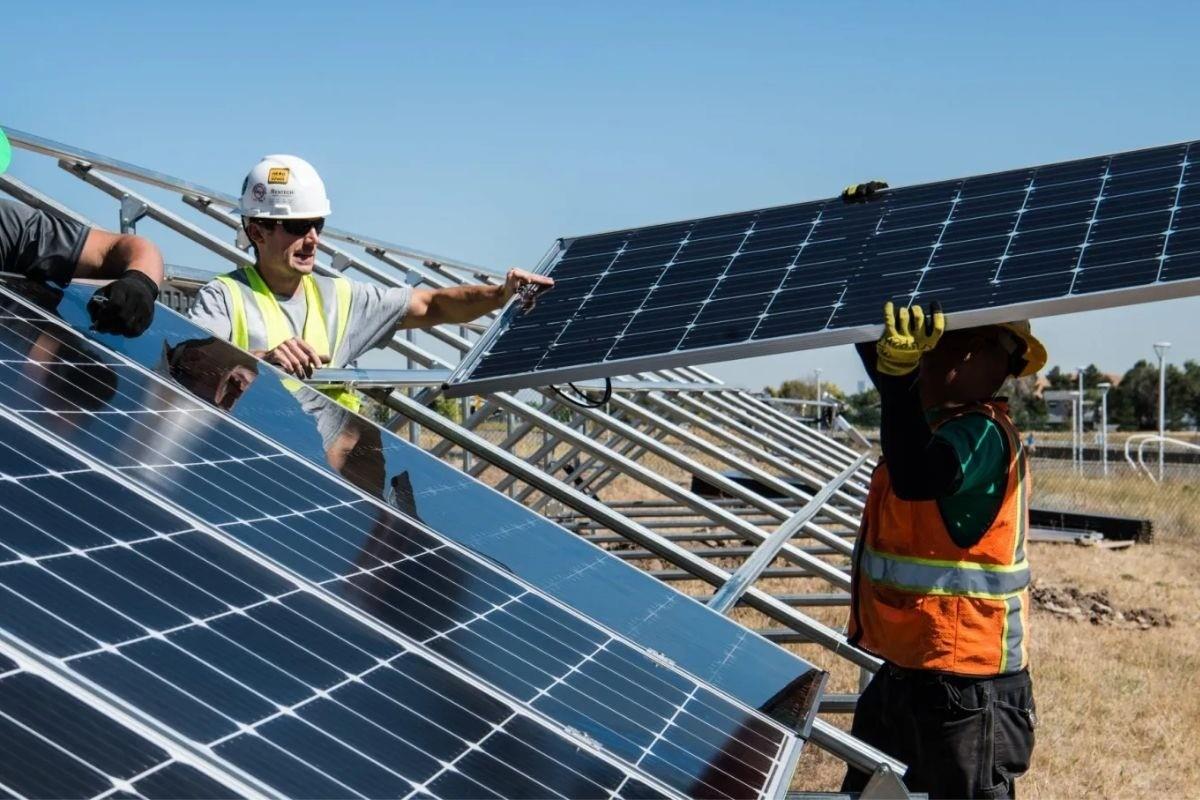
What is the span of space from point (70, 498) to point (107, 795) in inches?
37.4

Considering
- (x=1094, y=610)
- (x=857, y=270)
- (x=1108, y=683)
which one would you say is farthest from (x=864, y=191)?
(x=1094, y=610)

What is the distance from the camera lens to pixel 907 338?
3850mm

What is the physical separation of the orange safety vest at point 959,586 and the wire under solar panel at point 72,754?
9.85ft

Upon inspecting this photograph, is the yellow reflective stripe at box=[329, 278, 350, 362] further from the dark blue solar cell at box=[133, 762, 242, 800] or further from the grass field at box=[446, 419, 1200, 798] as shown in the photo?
the grass field at box=[446, 419, 1200, 798]

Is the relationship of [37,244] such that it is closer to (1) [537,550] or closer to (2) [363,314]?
(2) [363,314]

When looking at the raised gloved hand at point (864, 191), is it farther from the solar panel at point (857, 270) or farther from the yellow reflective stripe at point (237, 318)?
the yellow reflective stripe at point (237, 318)

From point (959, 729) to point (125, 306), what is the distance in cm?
299

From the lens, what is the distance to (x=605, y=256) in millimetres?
5938

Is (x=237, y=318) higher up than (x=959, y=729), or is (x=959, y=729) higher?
(x=237, y=318)

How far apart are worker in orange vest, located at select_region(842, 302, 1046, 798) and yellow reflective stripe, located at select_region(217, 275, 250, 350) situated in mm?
2225

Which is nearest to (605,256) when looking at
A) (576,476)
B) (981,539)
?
(981,539)

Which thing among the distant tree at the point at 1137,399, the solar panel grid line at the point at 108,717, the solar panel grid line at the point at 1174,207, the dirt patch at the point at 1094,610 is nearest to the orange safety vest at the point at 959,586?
the solar panel grid line at the point at 1174,207

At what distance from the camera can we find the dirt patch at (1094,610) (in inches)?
515

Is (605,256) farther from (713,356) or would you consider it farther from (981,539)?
(981,539)
